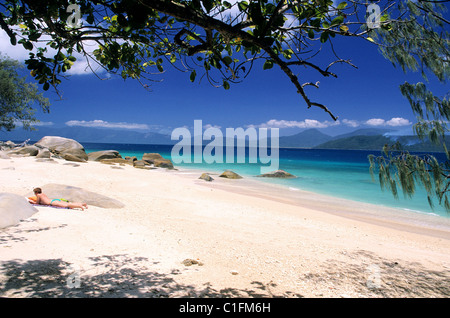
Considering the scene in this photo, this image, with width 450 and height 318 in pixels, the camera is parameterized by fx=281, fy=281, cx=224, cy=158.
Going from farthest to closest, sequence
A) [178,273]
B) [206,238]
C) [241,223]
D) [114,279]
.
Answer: [241,223]
[206,238]
[178,273]
[114,279]

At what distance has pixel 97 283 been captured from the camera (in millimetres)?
3473

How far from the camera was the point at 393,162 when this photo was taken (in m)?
4.79

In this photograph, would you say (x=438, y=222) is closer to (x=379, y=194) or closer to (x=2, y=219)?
(x=379, y=194)

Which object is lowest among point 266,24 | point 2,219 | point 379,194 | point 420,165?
point 379,194

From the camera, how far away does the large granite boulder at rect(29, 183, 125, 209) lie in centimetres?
750

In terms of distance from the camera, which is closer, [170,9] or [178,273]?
[170,9]

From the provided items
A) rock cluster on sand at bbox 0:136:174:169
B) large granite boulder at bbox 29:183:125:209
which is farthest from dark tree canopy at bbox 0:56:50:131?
large granite boulder at bbox 29:183:125:209

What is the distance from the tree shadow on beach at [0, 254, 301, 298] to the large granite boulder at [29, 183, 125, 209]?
150 inches

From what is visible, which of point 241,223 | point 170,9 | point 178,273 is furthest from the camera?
point 241,223

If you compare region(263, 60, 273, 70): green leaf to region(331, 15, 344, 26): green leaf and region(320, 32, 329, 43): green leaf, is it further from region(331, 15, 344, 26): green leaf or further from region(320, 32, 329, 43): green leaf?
region(331, 15, 344, 26): green leaf

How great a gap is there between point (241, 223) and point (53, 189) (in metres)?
5.26

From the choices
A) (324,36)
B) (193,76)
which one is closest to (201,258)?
(193,76)

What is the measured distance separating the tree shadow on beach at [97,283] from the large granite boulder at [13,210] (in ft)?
5.69
